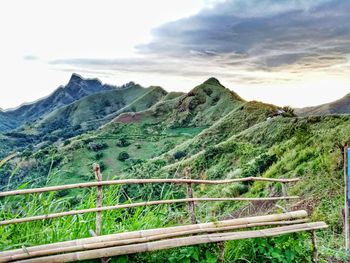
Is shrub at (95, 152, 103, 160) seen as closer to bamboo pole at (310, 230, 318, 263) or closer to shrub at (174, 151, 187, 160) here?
shrub at (174, 151, 187, 160)

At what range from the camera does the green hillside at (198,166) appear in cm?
304

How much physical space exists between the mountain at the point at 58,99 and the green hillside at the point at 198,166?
6468 mm

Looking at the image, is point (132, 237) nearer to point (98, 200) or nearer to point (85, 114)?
point (98, 200)

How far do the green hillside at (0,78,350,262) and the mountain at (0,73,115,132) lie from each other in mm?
6468

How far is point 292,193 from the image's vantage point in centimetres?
920

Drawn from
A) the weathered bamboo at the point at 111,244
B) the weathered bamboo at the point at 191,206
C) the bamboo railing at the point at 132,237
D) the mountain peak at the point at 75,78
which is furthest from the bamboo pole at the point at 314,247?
the mountain peak at the point at 75,78

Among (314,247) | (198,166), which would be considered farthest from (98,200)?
(198,166)

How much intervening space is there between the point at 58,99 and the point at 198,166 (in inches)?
2358

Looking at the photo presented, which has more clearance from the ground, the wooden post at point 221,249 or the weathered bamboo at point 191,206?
the weathered bamboo at point 191,206

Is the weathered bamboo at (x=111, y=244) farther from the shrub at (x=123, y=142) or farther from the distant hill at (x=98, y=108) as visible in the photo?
the distant hill at (x=98, y=108)

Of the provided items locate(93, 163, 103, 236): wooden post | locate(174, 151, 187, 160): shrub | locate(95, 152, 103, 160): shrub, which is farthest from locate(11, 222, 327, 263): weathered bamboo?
locate(95, 152, 103, 160): shrub

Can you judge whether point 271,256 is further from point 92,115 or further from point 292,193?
point 92,115

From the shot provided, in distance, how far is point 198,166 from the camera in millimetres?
27359

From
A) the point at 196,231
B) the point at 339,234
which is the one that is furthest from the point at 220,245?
the point at 339,234
